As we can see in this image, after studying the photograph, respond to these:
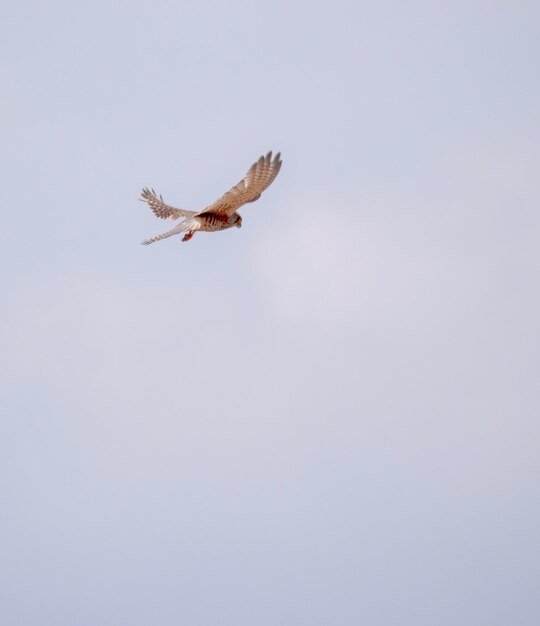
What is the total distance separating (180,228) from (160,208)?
6.95 m

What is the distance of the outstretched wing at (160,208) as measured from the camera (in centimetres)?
3631

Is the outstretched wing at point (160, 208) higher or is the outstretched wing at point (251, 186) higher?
the outstretched wing at point (160, 208)

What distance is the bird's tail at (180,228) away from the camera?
29.2m

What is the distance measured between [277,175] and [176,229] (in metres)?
2.82

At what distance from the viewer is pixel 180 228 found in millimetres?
30828

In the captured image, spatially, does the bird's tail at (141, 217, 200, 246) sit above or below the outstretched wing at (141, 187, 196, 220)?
below

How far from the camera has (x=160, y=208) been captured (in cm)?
3762

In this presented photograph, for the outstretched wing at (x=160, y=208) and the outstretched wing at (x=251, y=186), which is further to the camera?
the outstretched wing at (x=160, y=208)

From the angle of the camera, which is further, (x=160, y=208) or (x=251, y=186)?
(x=160, y=208)

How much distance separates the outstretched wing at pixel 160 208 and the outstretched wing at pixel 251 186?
4131 mm

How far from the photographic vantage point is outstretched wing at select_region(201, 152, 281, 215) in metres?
29.1

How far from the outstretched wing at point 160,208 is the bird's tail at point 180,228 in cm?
347

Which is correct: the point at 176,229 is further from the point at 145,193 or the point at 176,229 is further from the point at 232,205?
the point at 145,193

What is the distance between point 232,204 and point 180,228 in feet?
4.89
